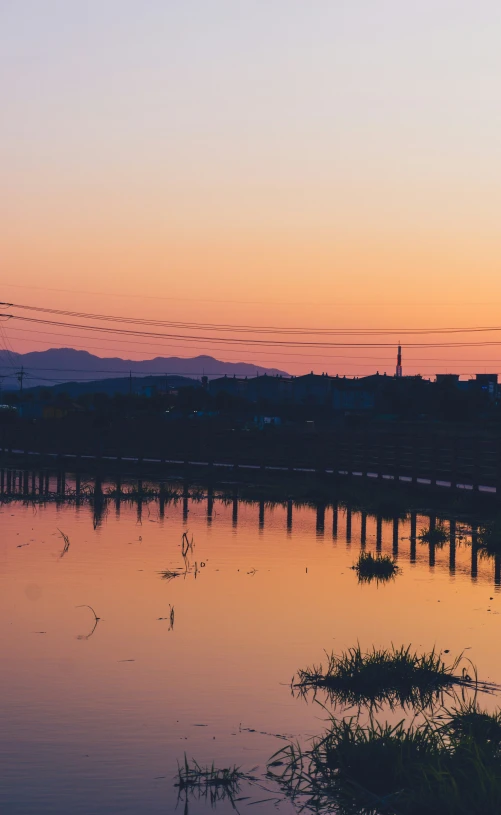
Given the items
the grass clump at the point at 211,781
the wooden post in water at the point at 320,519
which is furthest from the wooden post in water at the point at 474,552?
the grass clump at the point at 211,781

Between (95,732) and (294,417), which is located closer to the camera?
(95,732)

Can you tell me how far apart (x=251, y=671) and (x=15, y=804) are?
15.4 ft

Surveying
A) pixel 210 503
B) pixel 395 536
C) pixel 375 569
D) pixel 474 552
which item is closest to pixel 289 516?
pixel 210 503

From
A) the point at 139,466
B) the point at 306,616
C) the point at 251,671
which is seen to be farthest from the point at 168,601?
the point at 139,466

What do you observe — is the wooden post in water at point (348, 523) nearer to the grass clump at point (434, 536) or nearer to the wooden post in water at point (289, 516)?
the wooden post in water at point (289, 516)

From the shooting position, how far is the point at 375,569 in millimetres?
20328

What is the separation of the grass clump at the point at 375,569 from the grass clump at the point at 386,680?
789 centimetres

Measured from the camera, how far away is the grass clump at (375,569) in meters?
19.8

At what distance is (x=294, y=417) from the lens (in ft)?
497

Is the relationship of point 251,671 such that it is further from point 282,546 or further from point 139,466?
point 139,466

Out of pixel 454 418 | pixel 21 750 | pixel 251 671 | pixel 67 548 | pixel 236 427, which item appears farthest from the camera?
pixel 454 418

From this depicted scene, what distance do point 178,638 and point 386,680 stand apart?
11.8ft

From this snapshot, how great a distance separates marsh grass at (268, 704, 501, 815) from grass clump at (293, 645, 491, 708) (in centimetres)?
161

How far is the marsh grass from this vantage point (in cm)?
708
